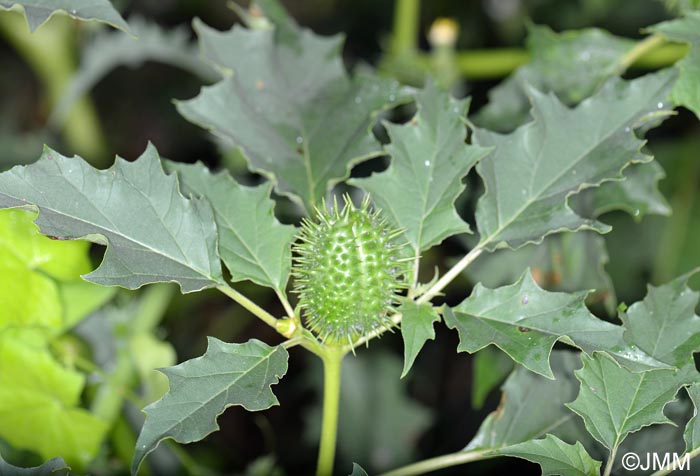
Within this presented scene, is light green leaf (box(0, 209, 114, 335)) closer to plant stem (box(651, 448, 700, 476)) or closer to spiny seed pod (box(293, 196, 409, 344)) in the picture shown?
spiny seed pod (box(293, 196, 409, 344))

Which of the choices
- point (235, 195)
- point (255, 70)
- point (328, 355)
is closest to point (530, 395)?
point (328, 355)

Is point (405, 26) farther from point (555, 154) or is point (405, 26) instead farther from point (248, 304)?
point (248, 304)

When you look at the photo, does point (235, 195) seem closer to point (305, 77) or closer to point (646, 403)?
point (305, 77)

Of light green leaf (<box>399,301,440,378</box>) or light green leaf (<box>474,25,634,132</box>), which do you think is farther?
light green leaf (<box>474,25,634,132</box>)

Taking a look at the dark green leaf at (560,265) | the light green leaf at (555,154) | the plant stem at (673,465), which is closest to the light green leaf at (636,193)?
the dark green leaf at (560,265)

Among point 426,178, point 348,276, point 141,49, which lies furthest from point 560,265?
point 141,49

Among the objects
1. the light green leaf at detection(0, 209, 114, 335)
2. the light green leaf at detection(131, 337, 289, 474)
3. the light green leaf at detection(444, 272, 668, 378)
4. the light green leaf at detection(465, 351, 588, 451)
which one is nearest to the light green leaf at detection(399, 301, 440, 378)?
the light green leaf at detection(444, 272, 668, 378)

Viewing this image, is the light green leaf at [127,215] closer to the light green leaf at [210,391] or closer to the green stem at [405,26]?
the light green leaf at [210,391]
